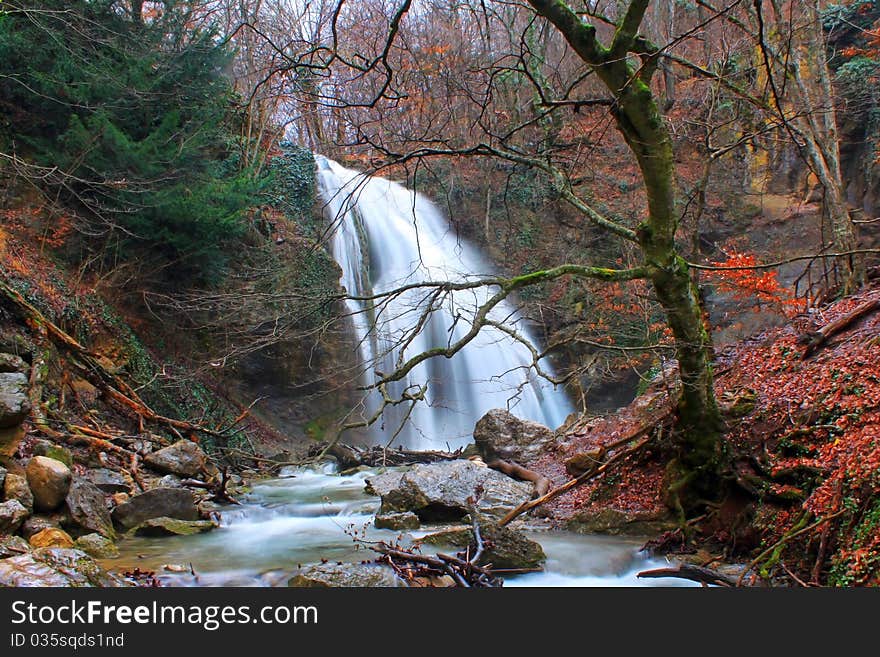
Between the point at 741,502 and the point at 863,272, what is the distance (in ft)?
18.3

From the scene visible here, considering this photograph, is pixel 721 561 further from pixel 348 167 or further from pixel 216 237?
pixel 348 167

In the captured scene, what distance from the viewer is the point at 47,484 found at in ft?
18.7

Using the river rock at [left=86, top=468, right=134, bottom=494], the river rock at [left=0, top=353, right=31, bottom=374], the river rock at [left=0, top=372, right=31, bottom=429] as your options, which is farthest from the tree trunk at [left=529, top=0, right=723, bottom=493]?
the river rock at [left=0, top=353, right=31, bottom=374]

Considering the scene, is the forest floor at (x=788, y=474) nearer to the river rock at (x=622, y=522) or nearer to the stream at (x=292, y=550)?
the river rock at (x=622, y=522)

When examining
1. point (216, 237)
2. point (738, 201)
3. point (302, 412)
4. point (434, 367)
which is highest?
point (738, 201)

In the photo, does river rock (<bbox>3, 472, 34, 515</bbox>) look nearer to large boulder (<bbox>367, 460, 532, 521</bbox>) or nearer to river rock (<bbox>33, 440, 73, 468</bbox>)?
river rock (<bbox>33, 440, 73, 468</bbox>)

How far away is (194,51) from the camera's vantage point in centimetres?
1252

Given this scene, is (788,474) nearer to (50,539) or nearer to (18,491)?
(50,539)

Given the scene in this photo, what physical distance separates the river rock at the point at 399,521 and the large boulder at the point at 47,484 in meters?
3.29

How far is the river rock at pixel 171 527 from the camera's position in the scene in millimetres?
6457

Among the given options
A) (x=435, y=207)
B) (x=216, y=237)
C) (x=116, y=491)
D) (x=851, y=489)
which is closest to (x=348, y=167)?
(x=435, y=207)

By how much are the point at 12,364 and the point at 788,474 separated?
28.2 ft

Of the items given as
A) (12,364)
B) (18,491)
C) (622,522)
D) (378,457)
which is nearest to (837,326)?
(622,522)

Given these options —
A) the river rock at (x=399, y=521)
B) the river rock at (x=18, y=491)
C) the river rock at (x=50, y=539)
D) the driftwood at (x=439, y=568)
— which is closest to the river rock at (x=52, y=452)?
the river rock at (x=18, y=491)
